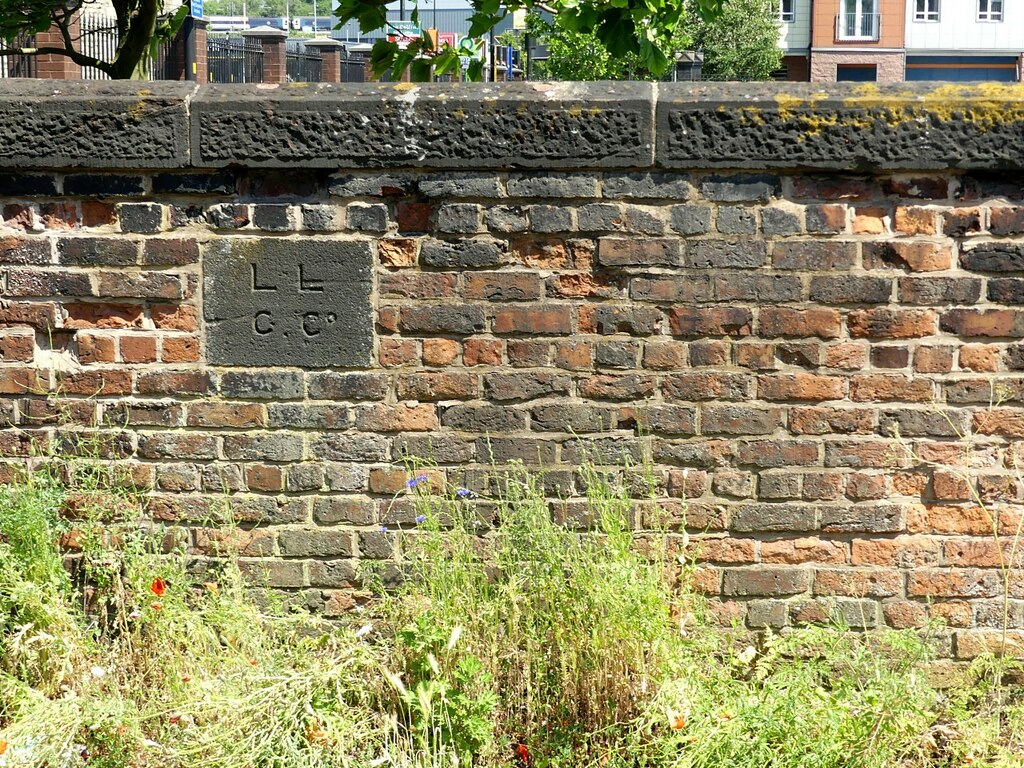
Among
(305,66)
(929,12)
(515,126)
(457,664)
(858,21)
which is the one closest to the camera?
(457,664)

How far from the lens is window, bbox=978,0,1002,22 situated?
4975 centimetres

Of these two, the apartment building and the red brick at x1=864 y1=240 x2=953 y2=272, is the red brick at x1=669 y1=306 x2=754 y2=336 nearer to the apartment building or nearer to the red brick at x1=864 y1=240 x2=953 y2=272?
the red brick at x1=864 y1=240 x2=953 y2=272

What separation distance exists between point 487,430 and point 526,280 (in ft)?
1.67

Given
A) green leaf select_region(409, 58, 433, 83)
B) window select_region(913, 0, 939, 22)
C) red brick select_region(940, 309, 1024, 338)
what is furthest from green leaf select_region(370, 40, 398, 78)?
window select_region(913, 0, 939, 22)

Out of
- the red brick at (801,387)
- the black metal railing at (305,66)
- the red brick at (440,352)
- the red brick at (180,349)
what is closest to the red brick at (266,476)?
the red brick at (180,349)

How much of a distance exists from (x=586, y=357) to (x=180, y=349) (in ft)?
4.41

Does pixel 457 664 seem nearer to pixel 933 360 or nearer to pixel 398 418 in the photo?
pixel 398 418

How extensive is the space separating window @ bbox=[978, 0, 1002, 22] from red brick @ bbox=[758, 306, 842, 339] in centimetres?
5234

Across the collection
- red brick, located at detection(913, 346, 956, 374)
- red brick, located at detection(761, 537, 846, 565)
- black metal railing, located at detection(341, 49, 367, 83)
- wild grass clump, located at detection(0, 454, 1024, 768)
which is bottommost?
wild grass clump, located at detection(0, 454, 1024, 768)

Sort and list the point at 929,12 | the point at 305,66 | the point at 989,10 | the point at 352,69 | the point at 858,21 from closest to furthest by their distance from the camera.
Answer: the point at 305,66, the point at 352,69, the point at 858,21, the point at 929,12, the point at 989,10

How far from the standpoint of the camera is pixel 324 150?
143 inches

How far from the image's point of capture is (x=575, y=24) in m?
5.00

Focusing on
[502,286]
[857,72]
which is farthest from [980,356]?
[857,72]

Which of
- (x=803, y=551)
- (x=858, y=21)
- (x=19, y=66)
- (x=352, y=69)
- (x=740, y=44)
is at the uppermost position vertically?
(x=858, y=21)
